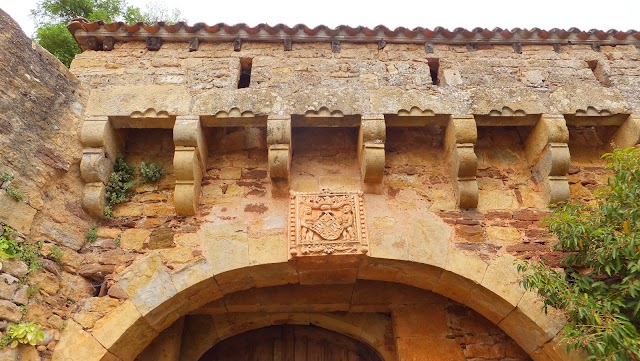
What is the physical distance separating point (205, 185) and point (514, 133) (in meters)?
2.81

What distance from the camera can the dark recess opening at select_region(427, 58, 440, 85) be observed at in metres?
4.29

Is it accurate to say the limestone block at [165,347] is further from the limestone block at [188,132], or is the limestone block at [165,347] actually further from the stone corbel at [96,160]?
the limestone block at [188,132]

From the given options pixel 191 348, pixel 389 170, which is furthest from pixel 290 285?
pixel 389 170

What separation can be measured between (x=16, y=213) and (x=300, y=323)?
7.97ft

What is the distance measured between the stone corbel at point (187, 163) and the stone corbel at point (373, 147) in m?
1.35

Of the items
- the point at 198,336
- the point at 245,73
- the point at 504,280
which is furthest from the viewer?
the point at 245,73

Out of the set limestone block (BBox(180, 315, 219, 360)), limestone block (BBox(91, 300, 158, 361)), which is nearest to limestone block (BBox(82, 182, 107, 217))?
limestone block (BBox(91, 300, 158, 361))

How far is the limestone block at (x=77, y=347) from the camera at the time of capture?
9.93 feet

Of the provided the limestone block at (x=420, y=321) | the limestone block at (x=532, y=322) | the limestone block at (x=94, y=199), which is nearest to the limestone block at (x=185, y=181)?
Answer: the limestone block at (x=94, y=199)

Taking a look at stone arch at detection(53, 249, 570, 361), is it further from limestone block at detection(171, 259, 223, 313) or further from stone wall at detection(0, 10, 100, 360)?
stone wall at detection(0, 10, 100, 360)

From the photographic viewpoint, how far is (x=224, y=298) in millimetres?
3945

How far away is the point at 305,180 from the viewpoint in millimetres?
3908

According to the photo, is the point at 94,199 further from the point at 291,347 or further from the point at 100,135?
the point at 291,347

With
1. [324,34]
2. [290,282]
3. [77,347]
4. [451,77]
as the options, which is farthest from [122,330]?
[451,77]
